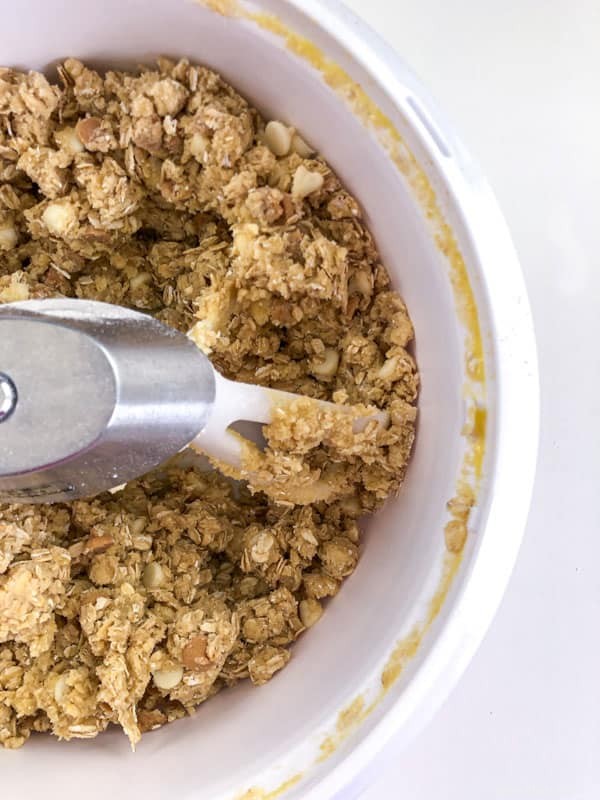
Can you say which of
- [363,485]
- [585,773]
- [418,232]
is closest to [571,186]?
[418,232]

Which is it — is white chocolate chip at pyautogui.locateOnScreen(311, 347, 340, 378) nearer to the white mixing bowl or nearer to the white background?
the white mixing bowl

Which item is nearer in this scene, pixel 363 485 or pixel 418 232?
pixel 418 232

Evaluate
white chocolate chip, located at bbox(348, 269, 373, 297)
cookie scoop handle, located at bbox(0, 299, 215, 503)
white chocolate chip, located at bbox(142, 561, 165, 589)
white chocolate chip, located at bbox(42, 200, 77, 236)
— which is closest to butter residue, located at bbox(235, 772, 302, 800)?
white chocolate chip, located at bbox(142, 561, 165, 589)

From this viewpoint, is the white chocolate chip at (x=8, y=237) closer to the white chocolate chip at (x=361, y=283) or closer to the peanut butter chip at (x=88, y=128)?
the peanut butter chip at (x=88, y=128)

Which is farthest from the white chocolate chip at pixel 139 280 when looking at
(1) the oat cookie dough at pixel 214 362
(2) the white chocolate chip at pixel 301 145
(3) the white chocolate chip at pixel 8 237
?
(2) the white chocolate chip at pixel 301 145

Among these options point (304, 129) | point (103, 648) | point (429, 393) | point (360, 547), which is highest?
point (304, 129)

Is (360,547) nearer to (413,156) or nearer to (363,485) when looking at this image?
(363,485)
